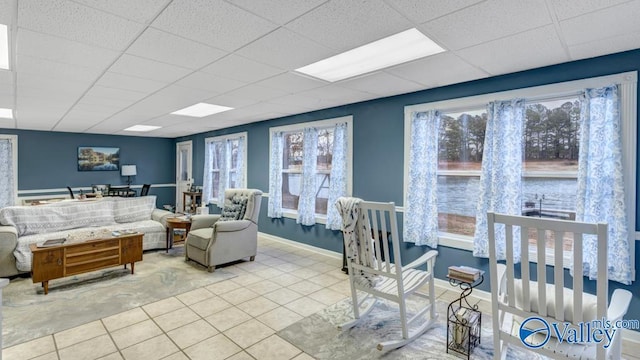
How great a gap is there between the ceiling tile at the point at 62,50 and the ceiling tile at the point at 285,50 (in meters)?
1.12

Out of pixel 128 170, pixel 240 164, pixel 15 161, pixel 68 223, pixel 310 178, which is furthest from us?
pixel 128 170

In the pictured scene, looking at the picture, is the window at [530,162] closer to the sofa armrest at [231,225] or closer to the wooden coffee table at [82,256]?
the sofa armrest at [231,225]

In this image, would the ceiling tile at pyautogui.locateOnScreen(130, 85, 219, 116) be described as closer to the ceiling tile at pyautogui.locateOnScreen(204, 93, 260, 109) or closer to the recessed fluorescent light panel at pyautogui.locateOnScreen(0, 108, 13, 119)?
the ceiling tile at pyautogui.locateOnScreen(204, 93, 260, 109)

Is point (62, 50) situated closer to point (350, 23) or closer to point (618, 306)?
point (350, 23)

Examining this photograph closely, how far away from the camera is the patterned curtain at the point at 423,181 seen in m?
3.59

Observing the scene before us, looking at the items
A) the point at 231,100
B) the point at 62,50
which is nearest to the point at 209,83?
the point at 231,100

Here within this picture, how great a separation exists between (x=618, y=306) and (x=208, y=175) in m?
7.33

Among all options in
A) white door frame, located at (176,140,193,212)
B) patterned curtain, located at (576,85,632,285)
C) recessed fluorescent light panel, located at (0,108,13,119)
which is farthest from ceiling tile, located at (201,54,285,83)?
white door frame, located at (176,140,193,212)

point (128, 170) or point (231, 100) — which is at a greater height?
point (231, 100)

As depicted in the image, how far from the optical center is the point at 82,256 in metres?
3.54

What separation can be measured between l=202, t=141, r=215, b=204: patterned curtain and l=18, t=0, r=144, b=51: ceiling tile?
5349mm

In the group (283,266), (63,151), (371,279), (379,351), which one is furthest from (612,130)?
(63,151)

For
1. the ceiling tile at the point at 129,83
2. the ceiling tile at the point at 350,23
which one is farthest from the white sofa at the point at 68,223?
the ceiling tile at the point at 350,23

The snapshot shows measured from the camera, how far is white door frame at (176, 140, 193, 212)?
841 centimetres
